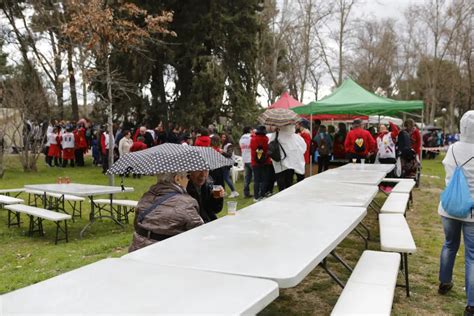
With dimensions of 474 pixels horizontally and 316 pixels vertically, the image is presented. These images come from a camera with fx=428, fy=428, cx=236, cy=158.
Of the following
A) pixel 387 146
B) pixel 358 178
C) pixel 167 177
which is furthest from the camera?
pixel 387 146

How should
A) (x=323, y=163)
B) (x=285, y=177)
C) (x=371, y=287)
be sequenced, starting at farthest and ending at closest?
(x=323, y=163) → (x=285, y=177) → (x=371, y=287)

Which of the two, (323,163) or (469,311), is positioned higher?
(323,163)

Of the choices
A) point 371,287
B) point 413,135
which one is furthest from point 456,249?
point 413,135

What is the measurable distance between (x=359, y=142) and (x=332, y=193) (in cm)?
493

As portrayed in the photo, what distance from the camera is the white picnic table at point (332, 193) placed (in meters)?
4.34

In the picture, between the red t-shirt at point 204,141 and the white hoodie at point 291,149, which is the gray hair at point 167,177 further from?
the red t-shirt at point 204,141

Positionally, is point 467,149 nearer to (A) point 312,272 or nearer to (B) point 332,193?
(B) point 332,193

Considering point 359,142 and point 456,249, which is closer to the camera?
point 456,249

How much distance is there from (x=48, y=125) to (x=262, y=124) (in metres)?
10.9

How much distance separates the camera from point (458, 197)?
345 centimetres

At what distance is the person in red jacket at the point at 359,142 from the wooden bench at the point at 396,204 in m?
3.46

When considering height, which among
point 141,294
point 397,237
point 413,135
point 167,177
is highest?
point 413,135

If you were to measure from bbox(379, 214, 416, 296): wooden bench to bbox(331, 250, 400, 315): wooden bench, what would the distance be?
0.08 metres

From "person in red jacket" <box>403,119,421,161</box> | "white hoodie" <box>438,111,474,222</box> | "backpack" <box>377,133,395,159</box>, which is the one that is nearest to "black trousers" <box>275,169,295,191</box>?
"backpack" <box>377,133,395,159</box>
